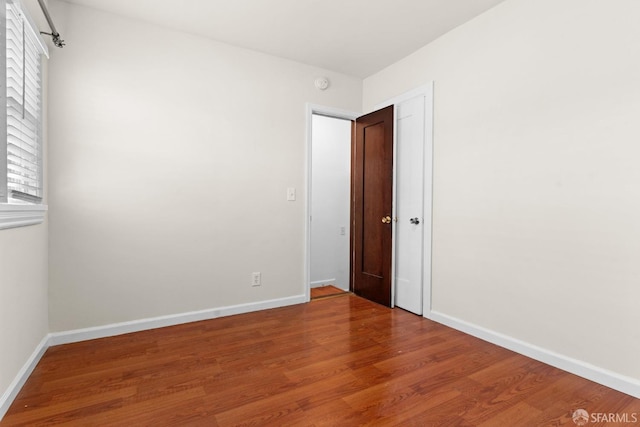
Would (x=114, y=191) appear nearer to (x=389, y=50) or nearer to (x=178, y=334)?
(x=178, y=334)

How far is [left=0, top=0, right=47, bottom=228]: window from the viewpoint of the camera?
1502mm

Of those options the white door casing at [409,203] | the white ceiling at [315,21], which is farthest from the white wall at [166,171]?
the white door casing at [409,203]

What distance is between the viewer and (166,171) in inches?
106

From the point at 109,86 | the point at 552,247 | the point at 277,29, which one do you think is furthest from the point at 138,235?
the point at 552,247

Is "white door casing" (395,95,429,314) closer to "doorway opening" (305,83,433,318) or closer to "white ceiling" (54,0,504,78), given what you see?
"doorway opening" (305,83,433,318)

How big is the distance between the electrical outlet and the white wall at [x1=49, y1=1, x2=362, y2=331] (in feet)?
0.17

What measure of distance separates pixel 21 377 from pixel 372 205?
9.81 feet

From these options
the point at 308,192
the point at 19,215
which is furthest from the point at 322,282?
the point at 19,215

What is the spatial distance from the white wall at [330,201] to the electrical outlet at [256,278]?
4.37 feet

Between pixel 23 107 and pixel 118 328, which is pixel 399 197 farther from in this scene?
pixel 23 107

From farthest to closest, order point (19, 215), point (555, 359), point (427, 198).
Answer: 1. point (427, 198)
2. point (555, 359)
3. point (19, 215)

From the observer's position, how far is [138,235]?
8.50 feet

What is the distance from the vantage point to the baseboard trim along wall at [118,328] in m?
1.69

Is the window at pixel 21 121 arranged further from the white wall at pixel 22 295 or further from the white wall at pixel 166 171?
the white wall at pixel 166 171
